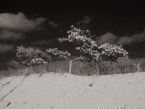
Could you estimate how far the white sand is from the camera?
15.2m

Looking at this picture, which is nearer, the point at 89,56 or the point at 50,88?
the point at 50,88

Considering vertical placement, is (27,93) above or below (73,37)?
below

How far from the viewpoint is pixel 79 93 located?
61.7 feet

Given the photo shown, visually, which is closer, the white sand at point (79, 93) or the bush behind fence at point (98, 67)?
the white sand at point (79, 93)

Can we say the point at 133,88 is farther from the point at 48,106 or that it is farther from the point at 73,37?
the point at 73,37

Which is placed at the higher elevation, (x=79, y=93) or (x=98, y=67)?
(x=98, y=67)

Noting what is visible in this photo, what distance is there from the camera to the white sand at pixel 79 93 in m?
15.2

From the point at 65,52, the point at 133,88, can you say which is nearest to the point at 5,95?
the point at 65,52

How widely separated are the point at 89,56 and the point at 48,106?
14260 millimetres

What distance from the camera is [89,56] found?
1278 inches

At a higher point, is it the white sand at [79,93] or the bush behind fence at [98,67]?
the bush behind fence at [98,67]

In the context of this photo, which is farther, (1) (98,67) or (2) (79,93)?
(1) (98,67)

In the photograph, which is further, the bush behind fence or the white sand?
the bush behind fence

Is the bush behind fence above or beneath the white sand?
above
